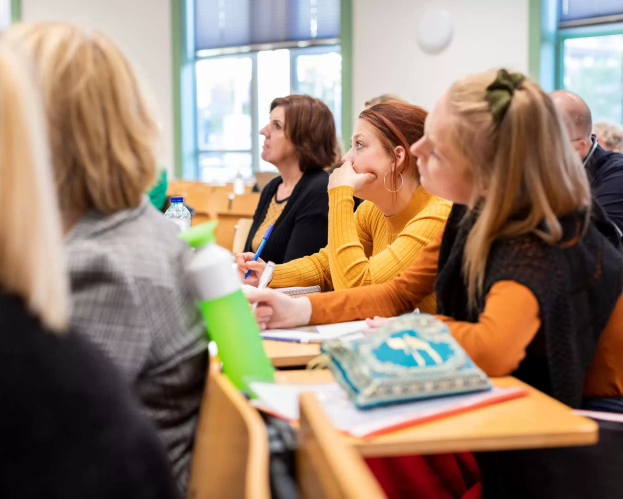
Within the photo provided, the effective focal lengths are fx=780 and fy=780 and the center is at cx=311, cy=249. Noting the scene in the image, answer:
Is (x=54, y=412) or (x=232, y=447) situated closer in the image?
(x=54, y=412)

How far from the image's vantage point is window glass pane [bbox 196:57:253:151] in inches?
336

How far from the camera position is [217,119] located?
8766mm

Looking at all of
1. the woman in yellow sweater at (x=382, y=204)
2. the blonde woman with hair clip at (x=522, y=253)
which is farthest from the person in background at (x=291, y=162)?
the blonde woman with hair clip at (x=522, y=253)

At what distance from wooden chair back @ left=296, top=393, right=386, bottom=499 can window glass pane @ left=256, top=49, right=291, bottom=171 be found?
293 inches

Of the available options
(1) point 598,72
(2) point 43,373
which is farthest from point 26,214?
(1) point 598,72

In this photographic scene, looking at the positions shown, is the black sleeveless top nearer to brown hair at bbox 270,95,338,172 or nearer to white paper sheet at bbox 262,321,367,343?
white paper sheet at bbox 262,321,367,343

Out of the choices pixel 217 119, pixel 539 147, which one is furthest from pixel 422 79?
pixel 539 147

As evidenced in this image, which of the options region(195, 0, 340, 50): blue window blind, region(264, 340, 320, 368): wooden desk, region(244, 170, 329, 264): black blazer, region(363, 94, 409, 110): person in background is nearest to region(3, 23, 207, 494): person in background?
region(264, 340, 320, 368): wooden desk

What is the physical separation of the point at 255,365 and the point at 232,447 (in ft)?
1.18

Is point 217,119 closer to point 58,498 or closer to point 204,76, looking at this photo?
point 204,76

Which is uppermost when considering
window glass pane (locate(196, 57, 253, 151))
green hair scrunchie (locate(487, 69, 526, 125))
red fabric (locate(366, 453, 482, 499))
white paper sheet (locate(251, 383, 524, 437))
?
window glass pane (locate(196, 57, 253, 151))

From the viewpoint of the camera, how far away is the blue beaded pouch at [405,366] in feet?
3.88

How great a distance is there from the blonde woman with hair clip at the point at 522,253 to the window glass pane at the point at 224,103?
7.04 m

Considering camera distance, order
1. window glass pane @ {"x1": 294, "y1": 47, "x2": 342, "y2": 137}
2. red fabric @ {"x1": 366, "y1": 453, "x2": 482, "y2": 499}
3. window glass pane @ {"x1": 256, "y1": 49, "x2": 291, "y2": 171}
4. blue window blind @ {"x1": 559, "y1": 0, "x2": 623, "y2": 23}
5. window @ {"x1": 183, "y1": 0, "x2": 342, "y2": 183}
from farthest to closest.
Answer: window glass pane @ {"x1": 256, "y1": 49, "x2": 291, "y2": 171}, window @ {"x1": 183, "y1": 0, "x2": 342, "y2": 183}, window glass pane @ {"x1": 294, "y1": 47, "x2": 342, "y2": 137}, blue window blind @ {"x1": 559, "y1": 0, "x2": 623, "y2": 23}, red fabric @ {"x1": 366, "y1": 453, "x2": 482, "y2": 499}
